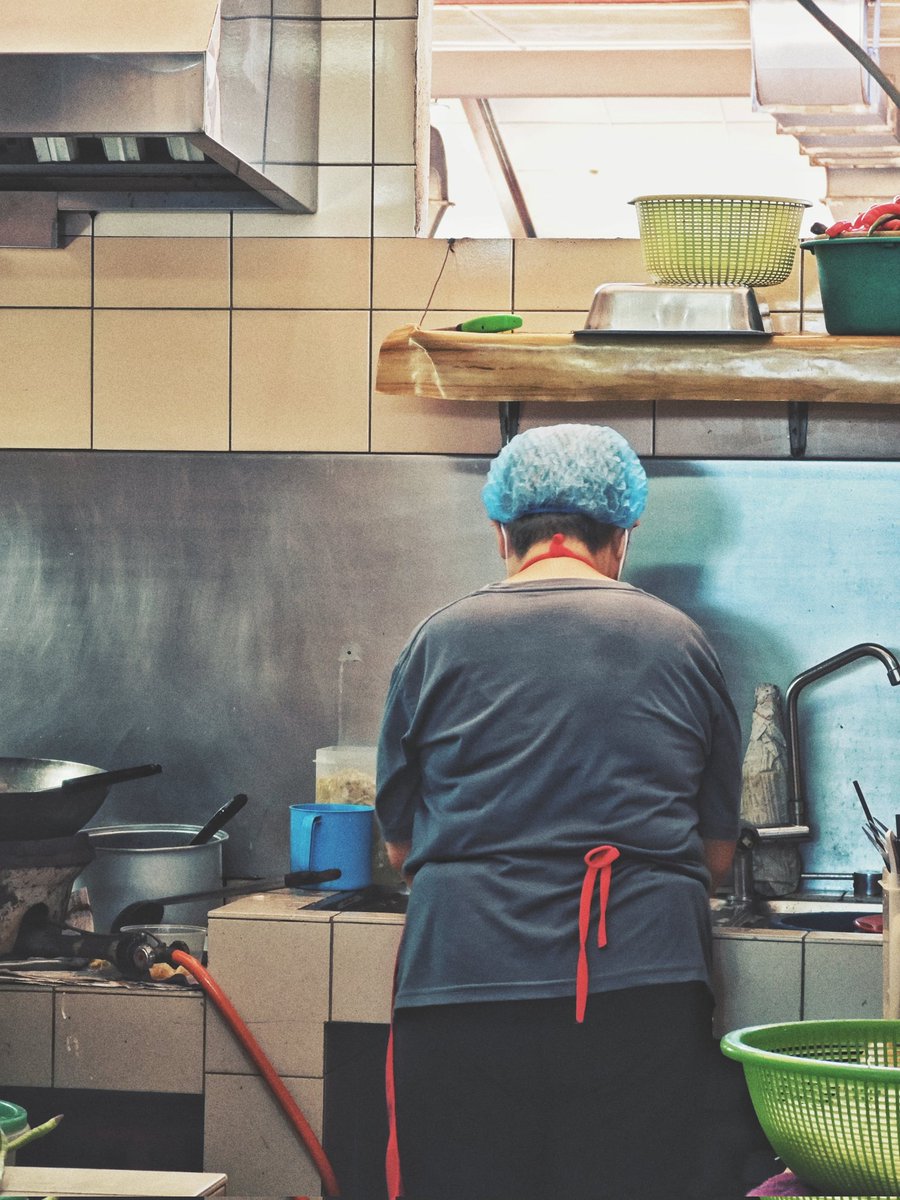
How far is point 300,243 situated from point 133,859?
52.1 inches

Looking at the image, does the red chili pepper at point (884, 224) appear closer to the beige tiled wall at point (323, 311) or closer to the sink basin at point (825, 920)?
the beige tiled wall at point (323, 311)

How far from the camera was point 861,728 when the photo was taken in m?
3.17

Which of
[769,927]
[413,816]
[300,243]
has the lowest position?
[769,927]

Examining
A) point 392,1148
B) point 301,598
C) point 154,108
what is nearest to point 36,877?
point 301,598

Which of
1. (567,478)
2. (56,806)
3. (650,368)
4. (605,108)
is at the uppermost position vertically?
(605,108)

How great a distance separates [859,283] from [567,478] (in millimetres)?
1065

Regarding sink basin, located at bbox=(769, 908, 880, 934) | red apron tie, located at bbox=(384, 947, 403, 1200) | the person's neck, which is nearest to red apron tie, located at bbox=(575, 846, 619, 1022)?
red apron tie, located at bbox=(384, 947, 403, 1200)

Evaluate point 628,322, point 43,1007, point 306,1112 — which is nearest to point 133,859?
point 43,1007

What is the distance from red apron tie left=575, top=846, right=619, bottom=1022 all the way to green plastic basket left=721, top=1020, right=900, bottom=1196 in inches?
23.9

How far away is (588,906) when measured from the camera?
77.0 inches

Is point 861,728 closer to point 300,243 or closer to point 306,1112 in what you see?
point 306,1112

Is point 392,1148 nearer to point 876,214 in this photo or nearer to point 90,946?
point 90,946

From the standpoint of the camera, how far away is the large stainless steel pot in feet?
9.62

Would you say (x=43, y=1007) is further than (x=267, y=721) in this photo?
No
